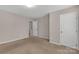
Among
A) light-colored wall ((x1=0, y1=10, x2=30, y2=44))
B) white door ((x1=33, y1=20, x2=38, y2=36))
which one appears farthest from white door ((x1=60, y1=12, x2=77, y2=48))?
light-colored wall ((x1=0, y1=10, x2=30, y2=44))

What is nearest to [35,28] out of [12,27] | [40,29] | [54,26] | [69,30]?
[40,29]

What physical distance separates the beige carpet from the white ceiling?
58 centimetres

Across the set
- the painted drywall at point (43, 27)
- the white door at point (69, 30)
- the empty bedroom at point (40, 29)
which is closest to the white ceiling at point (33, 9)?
the empty bedroom at point (40, 29)

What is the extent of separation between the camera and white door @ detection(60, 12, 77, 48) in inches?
73.4

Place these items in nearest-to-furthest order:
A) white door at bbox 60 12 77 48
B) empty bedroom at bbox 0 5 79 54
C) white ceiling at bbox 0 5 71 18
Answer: white ceiling at bbox 0 5 71 18 → empty bedroom at bbox 0 5 79 54 → white door at bbox 60 12 77 48

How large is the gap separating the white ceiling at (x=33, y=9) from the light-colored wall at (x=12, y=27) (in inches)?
4.6

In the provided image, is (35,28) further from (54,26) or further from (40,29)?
(54,26)

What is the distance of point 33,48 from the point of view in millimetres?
1768

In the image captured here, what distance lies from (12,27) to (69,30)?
1.36 meters

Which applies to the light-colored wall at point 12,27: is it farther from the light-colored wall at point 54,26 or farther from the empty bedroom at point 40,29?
the light-colored wall at point 54,26

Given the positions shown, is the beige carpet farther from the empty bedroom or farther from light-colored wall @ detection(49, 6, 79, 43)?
light-colored wall @ detection(49, 6, 79, 43)

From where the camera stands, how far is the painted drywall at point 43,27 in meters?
1.90

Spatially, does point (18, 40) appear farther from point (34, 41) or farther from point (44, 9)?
point (44, 9)
